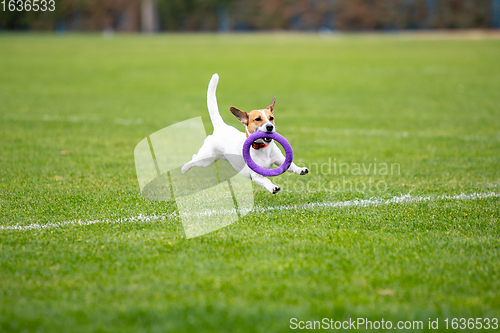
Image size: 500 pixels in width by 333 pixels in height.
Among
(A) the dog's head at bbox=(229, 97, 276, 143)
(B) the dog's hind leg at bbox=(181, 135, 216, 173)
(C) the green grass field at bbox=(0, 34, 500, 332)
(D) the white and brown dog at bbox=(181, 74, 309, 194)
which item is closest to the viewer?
(C) the green grass field at bbox=(0, 34, 500, 332)

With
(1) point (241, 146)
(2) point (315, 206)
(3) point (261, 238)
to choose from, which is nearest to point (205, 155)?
(1) point (241, 146)

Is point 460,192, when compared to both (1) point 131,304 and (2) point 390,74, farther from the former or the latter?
(2) point 390,74

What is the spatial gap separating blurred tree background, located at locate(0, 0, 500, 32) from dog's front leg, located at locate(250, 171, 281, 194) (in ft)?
226

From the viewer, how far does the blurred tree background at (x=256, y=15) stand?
6756 cm

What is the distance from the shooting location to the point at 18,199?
529 centimetres

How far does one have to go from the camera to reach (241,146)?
5.20 metres

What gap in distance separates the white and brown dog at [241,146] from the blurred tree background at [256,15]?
6854 cm

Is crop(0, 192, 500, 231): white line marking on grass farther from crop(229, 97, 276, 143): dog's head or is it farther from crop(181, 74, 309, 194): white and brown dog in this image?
crop(229, 97, 276, 143): dog's head

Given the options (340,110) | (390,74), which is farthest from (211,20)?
(340,110)

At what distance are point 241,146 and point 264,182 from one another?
18.4 inches

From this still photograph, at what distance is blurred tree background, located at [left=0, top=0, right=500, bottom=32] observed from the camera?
67562 mm

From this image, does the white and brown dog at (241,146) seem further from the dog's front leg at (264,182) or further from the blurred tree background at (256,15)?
the blurred tree background at (256,15)

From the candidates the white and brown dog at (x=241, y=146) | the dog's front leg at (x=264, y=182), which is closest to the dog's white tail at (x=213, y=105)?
the white and brown dog at (x=241, y=146)

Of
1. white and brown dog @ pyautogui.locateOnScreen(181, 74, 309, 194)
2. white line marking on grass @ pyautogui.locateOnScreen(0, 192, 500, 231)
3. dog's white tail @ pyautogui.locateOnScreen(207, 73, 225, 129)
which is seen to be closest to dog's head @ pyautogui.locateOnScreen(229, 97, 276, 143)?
white and brown dog @ pyautogui.locateOnScreen(181, 74, 309, 194)
